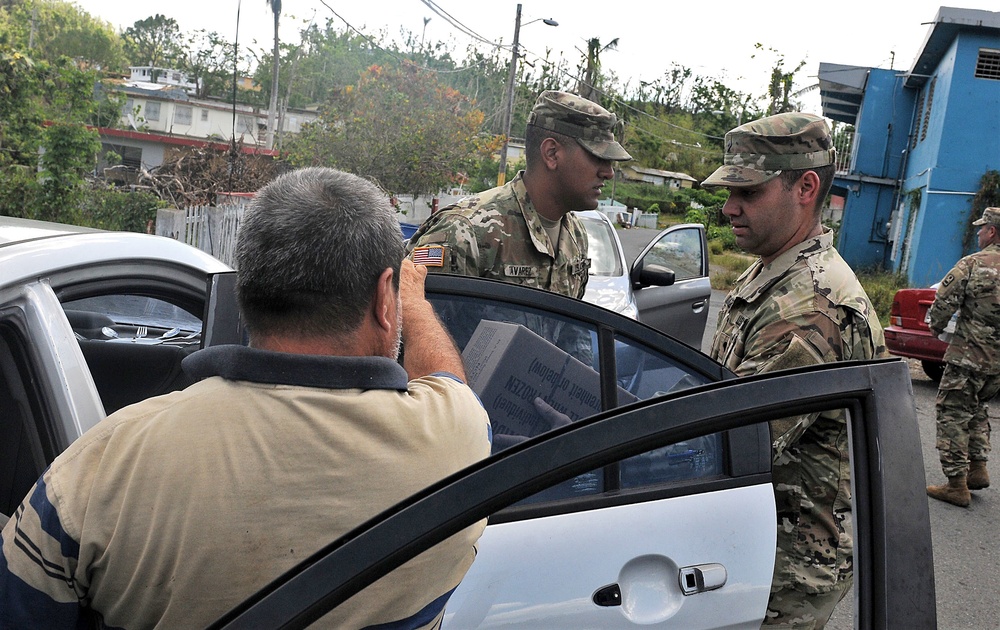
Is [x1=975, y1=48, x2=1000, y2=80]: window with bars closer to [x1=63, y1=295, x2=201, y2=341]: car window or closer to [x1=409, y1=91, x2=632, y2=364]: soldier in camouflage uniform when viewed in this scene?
[x1=409, y1=91, x2=632, y2=364]: soldier in camouflage uniform

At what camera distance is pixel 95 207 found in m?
13.9

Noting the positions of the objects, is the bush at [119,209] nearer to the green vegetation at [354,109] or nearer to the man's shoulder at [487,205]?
the green vegetation at [354,109]

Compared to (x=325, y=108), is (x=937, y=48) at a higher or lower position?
higher

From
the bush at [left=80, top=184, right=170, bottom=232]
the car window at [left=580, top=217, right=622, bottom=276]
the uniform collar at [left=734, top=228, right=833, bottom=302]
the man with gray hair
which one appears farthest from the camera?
the bush at [left=80, top=184, right=170, bottom=232]

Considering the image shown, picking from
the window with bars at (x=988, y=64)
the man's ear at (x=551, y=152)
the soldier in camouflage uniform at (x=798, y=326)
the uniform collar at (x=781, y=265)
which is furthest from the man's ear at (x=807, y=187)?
the window with bars at (x=988, y=64)

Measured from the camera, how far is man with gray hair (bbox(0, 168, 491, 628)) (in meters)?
1.14

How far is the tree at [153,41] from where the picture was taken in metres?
70.0

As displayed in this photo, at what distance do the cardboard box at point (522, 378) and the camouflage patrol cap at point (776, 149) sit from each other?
2.50 ft

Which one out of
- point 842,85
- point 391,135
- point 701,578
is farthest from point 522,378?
point 842,85

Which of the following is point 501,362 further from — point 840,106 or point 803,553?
point 840,106

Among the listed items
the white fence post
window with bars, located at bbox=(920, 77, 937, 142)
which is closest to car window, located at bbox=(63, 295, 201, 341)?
the white fence post

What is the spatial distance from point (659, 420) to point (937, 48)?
2431cm

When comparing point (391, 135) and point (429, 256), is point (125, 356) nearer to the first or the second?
point (429, 256)

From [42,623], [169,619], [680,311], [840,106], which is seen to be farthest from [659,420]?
[840,106]
